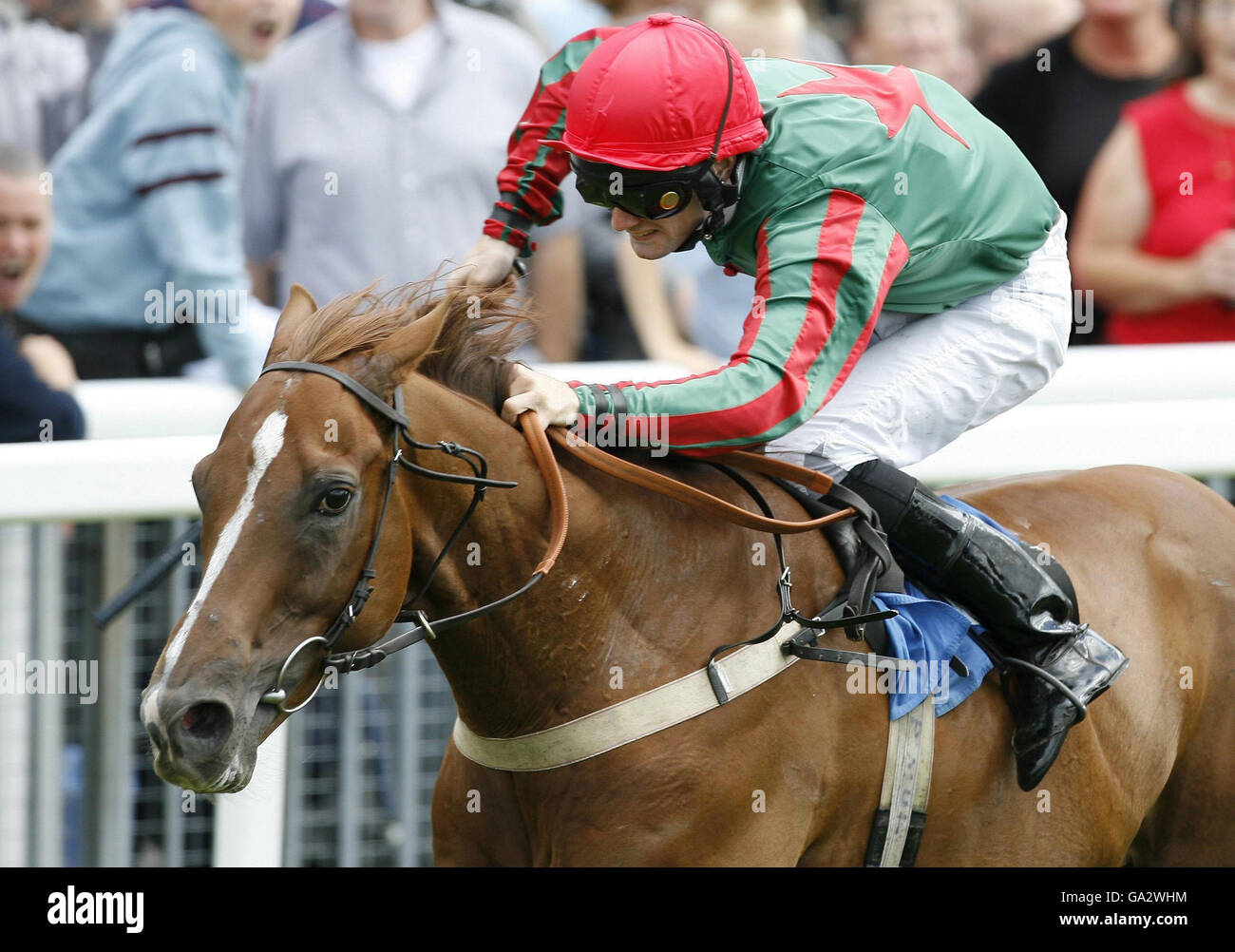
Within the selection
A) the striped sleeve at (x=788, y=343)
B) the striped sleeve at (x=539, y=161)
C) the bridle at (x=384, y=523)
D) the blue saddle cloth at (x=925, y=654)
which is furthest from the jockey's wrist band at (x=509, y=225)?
the blue saddle cloth at (x=925, y=654)

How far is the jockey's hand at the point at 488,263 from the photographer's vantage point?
11.6ft

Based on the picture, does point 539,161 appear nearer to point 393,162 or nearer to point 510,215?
point 510,215

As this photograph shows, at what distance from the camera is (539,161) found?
3.72 m

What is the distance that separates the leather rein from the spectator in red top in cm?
305

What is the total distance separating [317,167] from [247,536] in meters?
3.03

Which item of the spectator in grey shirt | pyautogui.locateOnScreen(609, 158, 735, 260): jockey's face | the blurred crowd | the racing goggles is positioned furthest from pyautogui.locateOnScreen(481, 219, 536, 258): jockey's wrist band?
the spectator in grey shirt

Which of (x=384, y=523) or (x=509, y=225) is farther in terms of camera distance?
(x=509, y=225)

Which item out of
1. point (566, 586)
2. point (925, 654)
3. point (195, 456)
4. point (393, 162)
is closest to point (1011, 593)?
point (925, 654)

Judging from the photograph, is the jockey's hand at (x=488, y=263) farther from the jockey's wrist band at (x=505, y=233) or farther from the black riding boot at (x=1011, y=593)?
the black riding boot at (x=1011, y=593)

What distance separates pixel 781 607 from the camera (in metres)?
3.15

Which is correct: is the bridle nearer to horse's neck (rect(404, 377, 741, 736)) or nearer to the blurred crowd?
horse's neck (rect(404, 377, 741, 736))

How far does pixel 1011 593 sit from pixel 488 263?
1285mm
